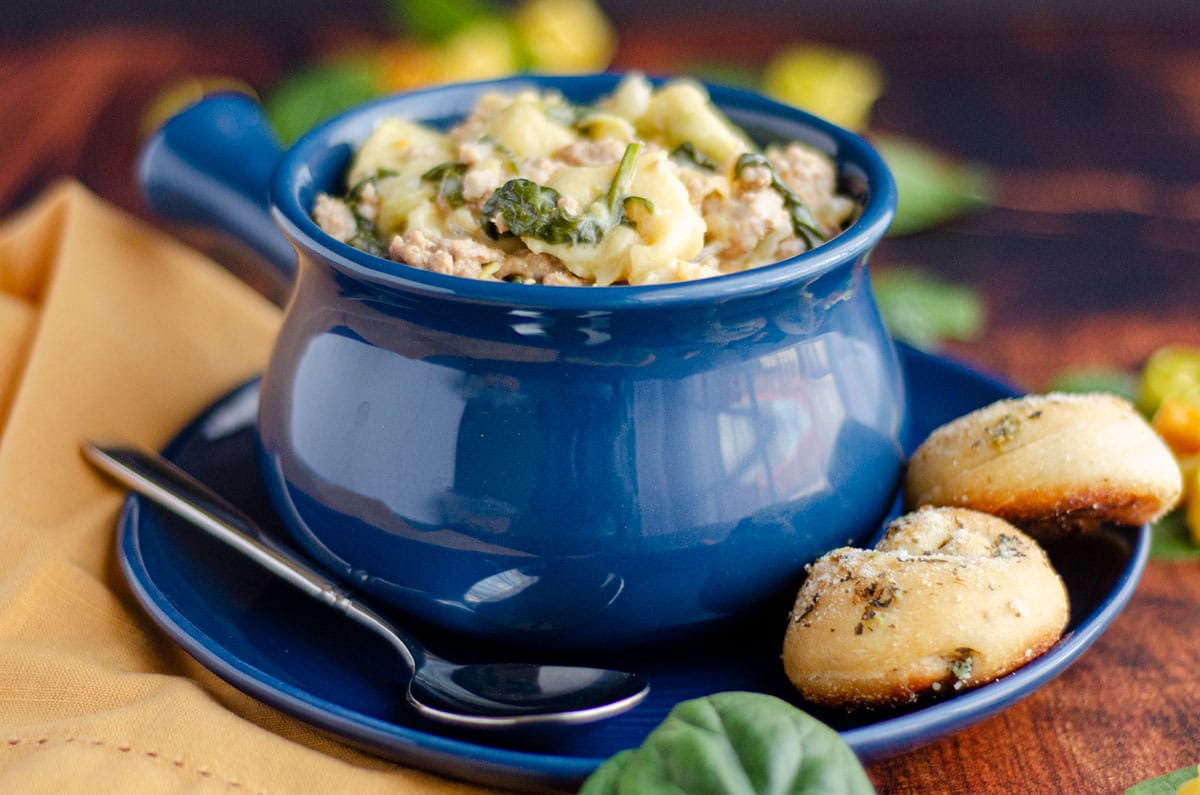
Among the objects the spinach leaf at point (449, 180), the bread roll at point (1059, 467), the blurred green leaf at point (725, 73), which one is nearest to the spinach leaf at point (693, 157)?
the spinach leaf at point (449, 180)

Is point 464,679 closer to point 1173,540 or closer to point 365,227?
point 365,227

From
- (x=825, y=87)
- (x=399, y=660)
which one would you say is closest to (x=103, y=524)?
(x=399, y=660)

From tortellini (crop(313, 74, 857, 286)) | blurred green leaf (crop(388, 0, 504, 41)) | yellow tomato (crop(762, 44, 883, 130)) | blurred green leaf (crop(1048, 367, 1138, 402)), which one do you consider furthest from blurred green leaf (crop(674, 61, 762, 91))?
tortellini (crop(313, 74, 857, 286))

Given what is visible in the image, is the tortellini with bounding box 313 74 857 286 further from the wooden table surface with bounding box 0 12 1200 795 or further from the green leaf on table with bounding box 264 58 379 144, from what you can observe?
the green leaf on table with bounding box 264 58 379 144

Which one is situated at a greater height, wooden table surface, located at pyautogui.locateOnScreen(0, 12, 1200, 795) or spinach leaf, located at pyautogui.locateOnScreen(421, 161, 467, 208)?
spinach leaf, located at pyautogui.locateOnScreen(421, 161, 467, 208)

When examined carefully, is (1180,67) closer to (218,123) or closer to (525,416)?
(218,123)

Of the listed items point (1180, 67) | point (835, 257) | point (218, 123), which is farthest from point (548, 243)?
point (1180, 67)
